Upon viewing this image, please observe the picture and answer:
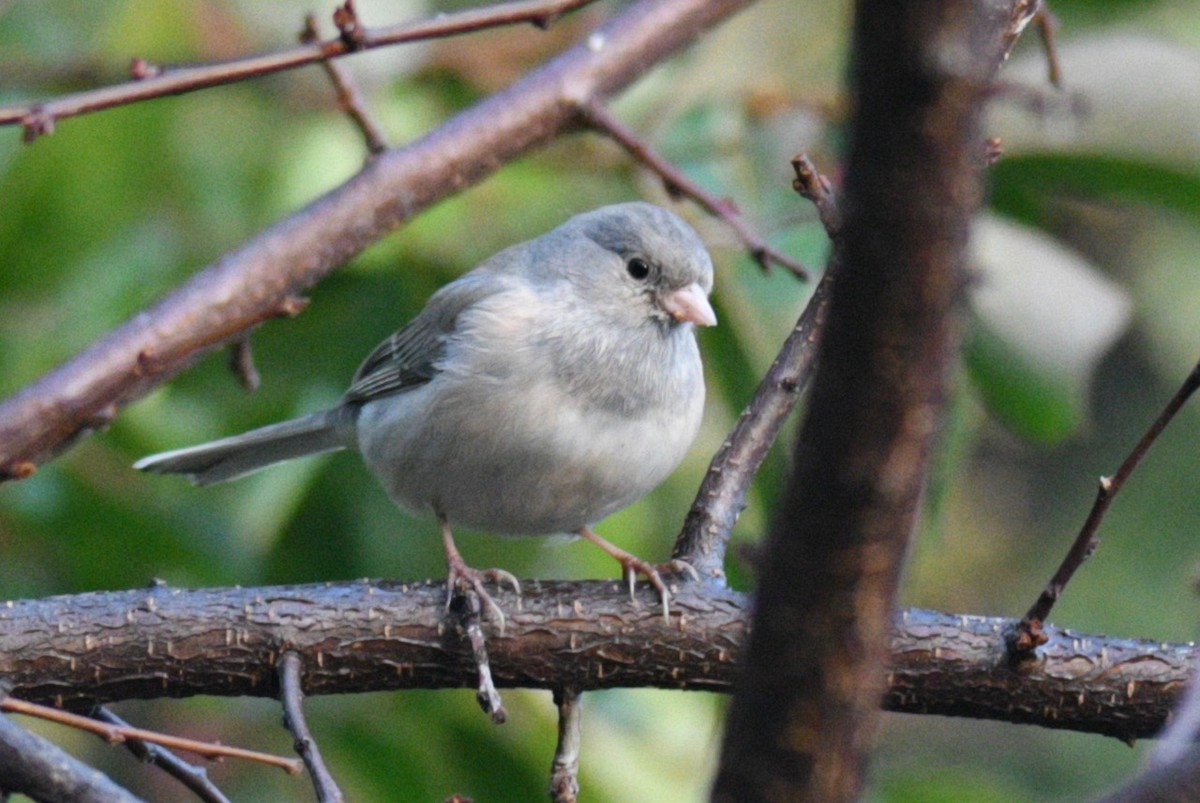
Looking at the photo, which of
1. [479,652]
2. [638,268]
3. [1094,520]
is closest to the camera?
[1094,520]

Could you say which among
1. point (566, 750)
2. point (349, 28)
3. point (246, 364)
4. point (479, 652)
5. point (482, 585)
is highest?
point (349, 28)

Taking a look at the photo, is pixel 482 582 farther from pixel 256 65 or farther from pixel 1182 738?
pixel 1182 738

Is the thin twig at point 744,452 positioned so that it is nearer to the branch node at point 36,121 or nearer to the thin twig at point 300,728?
the thin twig at point 300,728

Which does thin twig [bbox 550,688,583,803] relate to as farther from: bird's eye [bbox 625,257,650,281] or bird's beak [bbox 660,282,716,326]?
bird's eye [bbox 625,257,650,281]

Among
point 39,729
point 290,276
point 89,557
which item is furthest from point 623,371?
point 39,729

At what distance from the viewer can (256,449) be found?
3672 mm

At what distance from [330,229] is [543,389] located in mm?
569

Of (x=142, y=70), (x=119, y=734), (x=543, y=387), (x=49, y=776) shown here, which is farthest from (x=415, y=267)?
(x=49, y=776)

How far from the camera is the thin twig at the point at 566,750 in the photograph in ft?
6.72

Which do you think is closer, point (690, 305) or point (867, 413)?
point (867, 413)

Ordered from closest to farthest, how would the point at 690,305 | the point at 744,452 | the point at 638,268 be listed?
the point at 744,452, the point at 690,305, the point at 638,268

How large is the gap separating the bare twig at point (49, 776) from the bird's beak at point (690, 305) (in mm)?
1912

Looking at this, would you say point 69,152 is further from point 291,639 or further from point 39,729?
point 291,639

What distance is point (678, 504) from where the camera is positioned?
157 inches
